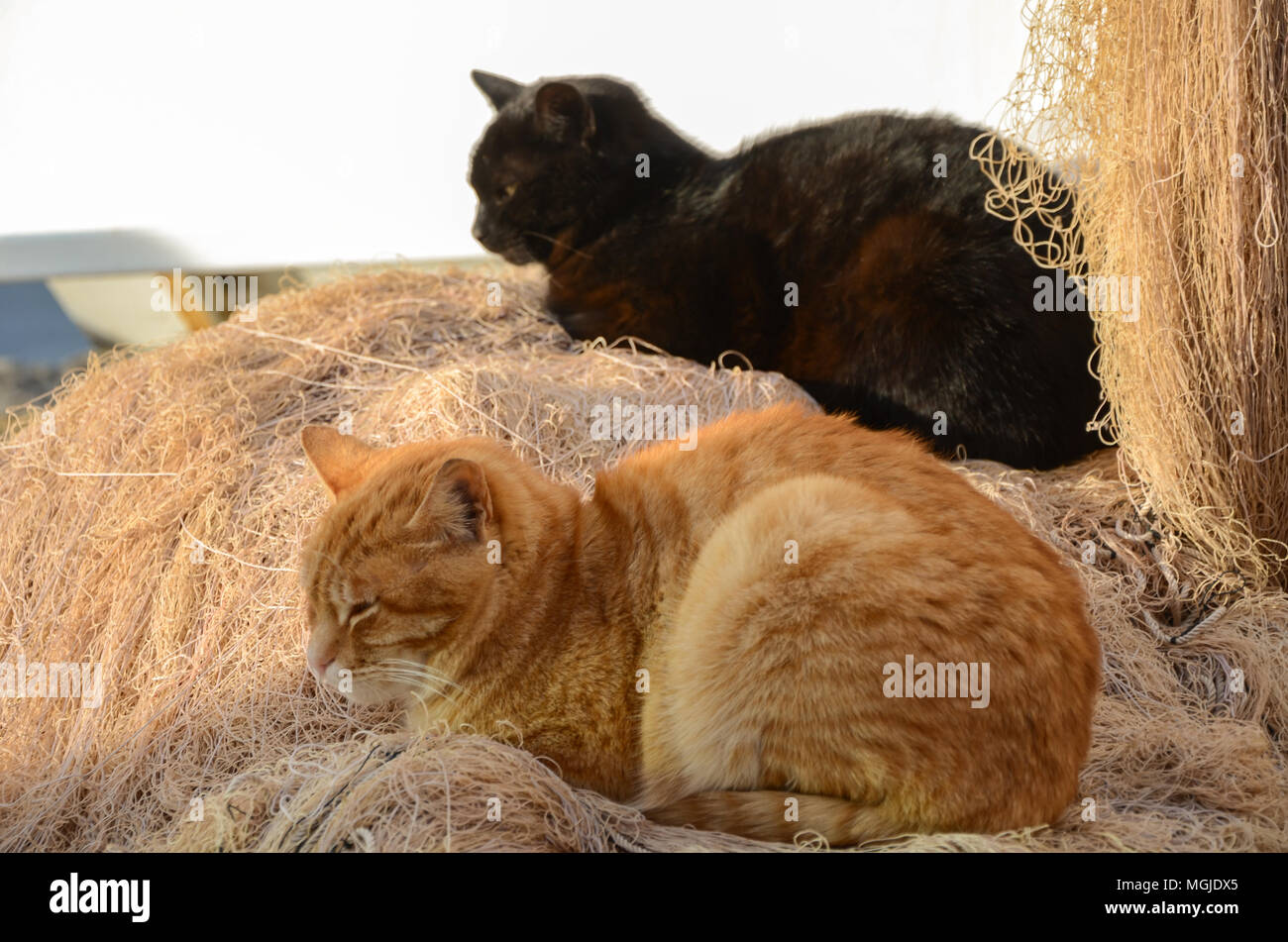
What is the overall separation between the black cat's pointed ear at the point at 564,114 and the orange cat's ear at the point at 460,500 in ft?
6.38

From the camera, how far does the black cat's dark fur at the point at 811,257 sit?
2.95 meters

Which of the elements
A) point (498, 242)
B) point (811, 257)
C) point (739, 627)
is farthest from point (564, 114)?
point (739, 627)

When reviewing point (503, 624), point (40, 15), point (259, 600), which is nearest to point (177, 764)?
point (259, 600)

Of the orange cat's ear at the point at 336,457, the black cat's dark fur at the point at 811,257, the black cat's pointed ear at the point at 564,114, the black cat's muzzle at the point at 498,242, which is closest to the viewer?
the orange cat's ear at the point at 336,457

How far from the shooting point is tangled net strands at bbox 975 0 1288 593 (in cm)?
223

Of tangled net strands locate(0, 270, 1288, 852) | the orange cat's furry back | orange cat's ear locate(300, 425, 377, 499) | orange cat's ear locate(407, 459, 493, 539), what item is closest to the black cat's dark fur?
tangled net strands locate(0, 270, 1288, 852)

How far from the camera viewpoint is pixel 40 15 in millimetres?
3744

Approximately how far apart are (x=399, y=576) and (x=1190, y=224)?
1934 mm

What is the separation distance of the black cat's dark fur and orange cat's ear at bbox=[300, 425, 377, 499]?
1395mm

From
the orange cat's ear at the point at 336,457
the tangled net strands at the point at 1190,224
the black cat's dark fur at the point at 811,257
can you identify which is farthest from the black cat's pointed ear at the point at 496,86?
the orange cat's ear at the point at 336,457

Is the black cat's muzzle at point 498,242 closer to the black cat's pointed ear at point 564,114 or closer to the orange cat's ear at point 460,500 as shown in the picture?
the black cat's pointed ear at point 564,114

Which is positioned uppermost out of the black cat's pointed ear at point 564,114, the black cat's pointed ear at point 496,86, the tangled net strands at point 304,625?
the black cat's pointed ear at point 496,86

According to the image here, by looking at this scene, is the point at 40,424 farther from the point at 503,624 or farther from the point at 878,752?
the point at 878,752

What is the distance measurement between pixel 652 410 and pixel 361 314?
3.61 ft
